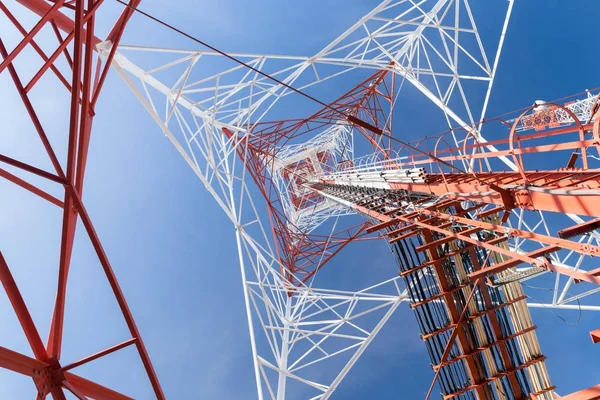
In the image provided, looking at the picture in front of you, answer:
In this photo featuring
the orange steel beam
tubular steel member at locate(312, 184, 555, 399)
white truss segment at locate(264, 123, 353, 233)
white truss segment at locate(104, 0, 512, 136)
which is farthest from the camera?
white truss segment at locate(264, 123, 353, 233)

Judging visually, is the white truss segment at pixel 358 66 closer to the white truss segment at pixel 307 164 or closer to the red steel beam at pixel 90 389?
the white truss segment at pixel 307 164

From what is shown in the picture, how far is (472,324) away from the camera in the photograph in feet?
23.1

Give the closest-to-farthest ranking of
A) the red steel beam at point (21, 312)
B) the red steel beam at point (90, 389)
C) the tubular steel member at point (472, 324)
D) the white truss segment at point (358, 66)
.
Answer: the red steel beam at point (21, 312)
the red steel beam at point (90, 389)
the tubular steel member at point (472, 324)
the white truss segment at point (358, 66)

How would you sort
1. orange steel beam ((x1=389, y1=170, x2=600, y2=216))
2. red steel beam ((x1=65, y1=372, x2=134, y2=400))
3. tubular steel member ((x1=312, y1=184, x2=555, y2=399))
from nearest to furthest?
orange steel beam ((x1=389, y1=170, x2=600, y2=216))
red steel beam ((x1=65, y1=372, x2=134, y2=400))
tubular steel member ((x1=312, y1=184, x2=555, y2=399))

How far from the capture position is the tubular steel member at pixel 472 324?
6.68 metres

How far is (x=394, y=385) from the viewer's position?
26328 mm

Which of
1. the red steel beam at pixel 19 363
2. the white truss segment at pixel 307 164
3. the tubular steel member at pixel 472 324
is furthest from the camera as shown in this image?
the white truss segment at pixel 307 164

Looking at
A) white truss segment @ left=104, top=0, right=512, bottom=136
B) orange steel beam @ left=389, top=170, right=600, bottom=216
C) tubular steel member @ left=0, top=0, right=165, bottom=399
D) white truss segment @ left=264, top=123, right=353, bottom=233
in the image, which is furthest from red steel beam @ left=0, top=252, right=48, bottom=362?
white truss segment @ left=264, top=123, right=353, bottom=233

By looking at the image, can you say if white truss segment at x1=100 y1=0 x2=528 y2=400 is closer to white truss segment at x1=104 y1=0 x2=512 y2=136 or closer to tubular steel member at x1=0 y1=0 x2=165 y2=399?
white truss segment at x1=104 y1=0 x2=512 y2=136

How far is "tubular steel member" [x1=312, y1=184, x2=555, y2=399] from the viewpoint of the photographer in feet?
21.9

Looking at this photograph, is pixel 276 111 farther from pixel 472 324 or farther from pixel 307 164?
pixel 472 324

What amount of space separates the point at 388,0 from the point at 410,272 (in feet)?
24.7

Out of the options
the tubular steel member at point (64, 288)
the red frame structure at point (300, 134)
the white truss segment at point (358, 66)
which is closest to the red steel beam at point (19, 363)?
the tubular steel member at point (64, 288)

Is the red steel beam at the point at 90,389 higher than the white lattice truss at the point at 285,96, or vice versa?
the white lattice truss at the point at 285,96
